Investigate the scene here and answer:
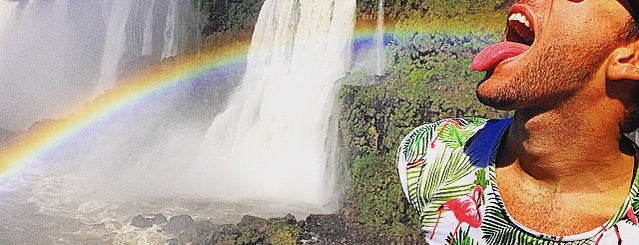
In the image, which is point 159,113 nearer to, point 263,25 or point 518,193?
point 263,25

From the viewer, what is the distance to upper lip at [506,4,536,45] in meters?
1.33

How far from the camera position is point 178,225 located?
12.5 metres

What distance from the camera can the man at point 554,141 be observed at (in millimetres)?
1269

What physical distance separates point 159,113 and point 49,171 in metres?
5.40

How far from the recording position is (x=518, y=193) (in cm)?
146

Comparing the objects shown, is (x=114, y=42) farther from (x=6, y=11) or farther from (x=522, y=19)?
(x=522, y=19)

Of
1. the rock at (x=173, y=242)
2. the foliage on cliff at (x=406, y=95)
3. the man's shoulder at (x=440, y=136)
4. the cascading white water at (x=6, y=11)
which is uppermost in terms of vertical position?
the cascading white water at (x=6, y=11)

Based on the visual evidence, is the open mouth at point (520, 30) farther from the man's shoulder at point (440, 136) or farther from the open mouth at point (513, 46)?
the man's shoulder at point (440, 136)

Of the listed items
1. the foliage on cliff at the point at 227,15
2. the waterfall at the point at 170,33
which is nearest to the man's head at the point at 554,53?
the foliage on cliff at the point at 227,15

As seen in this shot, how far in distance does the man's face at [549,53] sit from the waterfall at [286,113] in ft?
43.6

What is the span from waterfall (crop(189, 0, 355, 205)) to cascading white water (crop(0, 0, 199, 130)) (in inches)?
251

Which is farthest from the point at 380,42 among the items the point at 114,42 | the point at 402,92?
the point at 114,42

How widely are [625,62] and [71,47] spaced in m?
29.5

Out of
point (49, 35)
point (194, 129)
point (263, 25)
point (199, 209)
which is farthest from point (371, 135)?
point (49, 35)
